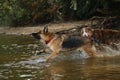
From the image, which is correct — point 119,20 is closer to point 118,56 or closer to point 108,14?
point 108,14

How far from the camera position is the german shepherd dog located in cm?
1341

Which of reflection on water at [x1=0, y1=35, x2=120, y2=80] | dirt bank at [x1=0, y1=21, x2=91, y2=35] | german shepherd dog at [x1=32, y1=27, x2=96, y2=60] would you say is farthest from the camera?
dirt bank at [x1=0, y1=21, x2=91, y2=35]

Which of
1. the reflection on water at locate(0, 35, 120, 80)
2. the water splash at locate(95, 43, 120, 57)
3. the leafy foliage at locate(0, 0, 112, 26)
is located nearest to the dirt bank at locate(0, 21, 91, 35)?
the leafy foliage at locate(0, 0, 112, 26)

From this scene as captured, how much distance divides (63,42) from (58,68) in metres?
2.06

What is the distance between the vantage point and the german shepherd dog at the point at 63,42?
528 inches

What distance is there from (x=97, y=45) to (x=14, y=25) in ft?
61.9

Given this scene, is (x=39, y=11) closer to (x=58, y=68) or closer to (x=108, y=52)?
(x=108, y=52)

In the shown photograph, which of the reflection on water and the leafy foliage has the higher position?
the leafy foliage

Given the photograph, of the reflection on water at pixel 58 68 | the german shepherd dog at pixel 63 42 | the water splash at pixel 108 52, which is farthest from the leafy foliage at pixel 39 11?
the reflection on water at pixel 58 68

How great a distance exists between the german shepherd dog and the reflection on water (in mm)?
433

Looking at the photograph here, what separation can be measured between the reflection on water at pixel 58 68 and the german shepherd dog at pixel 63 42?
433 millimetres

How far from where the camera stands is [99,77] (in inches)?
385

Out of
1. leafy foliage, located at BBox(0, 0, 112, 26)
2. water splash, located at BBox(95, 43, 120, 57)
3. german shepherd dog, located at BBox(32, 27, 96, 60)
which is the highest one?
leafy foliage, located at BBox(0, 0, 112, 26)

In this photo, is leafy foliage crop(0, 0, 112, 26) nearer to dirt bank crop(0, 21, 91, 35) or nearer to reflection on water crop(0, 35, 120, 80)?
dirt bank crop(0, 21, 91, 35)
